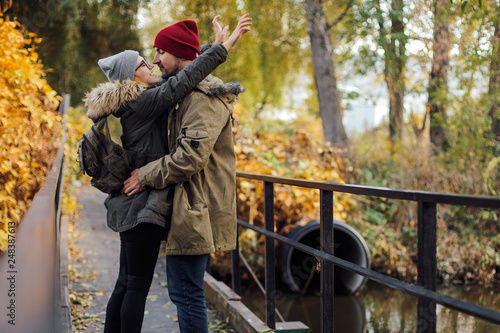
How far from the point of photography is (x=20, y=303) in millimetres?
2295

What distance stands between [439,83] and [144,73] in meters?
7.72

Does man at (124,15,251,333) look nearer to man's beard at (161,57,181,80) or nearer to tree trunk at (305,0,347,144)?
man's beard at (161,57,181,80)

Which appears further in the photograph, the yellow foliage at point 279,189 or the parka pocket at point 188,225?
the yellow foliage at point 279,189

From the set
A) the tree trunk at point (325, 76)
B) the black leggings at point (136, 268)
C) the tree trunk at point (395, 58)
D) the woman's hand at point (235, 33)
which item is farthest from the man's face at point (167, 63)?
the tree trunk at point (325, 76)

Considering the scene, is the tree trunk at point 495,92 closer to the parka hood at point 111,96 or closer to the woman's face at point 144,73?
the woman's face at point 144,73

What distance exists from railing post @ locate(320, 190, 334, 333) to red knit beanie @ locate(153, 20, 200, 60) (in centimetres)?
95

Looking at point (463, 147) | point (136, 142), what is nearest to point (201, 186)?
point (136, 142)

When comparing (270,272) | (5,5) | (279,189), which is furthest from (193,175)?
(5,5)

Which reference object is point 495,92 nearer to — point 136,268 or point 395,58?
point 395,58

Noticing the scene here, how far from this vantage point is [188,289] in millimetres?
2295

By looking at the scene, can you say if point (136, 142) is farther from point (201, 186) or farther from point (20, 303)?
point (20, 303)

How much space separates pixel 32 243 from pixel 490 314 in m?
1.66

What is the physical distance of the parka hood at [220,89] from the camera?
2.24 metres

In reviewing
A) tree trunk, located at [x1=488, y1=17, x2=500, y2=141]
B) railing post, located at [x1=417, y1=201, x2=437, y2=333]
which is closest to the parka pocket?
railing post, located at [x1=417, y1=201, x2=437, y2=333]
